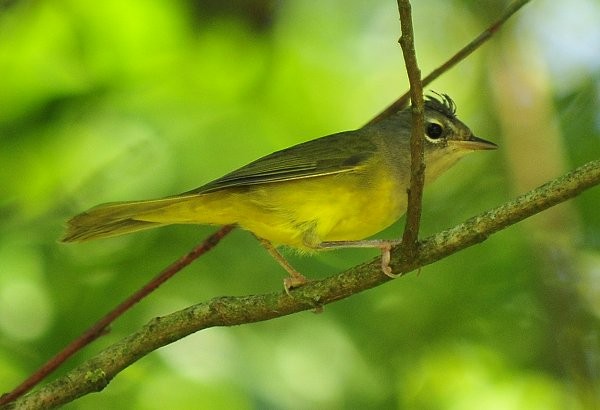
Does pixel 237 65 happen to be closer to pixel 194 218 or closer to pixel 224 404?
pixel 194 218

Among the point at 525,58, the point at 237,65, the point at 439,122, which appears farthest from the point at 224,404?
the point at 525,58

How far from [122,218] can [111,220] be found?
7cm

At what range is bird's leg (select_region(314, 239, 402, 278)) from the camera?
362cm

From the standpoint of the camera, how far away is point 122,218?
4.87 metres

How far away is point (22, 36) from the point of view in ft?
19.7

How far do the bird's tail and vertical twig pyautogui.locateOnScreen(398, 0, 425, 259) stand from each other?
1.68 metres

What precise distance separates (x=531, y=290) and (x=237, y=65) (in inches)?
112

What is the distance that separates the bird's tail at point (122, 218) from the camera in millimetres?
4695

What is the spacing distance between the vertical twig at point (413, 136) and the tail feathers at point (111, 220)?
1.70 meters

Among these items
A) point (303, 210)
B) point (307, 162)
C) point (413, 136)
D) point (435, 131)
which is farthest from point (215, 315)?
point (435, 131)

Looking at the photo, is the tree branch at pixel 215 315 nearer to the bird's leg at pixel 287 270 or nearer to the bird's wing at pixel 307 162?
the bird's leg at pixel 287 270

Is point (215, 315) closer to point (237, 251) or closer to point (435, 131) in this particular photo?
point (237, 251)

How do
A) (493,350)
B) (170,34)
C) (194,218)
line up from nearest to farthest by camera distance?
1. (194,218)
2. (493,350)
3. (170,34)

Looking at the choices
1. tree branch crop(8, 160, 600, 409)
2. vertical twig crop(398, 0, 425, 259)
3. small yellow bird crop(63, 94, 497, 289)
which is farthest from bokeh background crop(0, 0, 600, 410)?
vertical twig crop(398, 0, 425, 259)
